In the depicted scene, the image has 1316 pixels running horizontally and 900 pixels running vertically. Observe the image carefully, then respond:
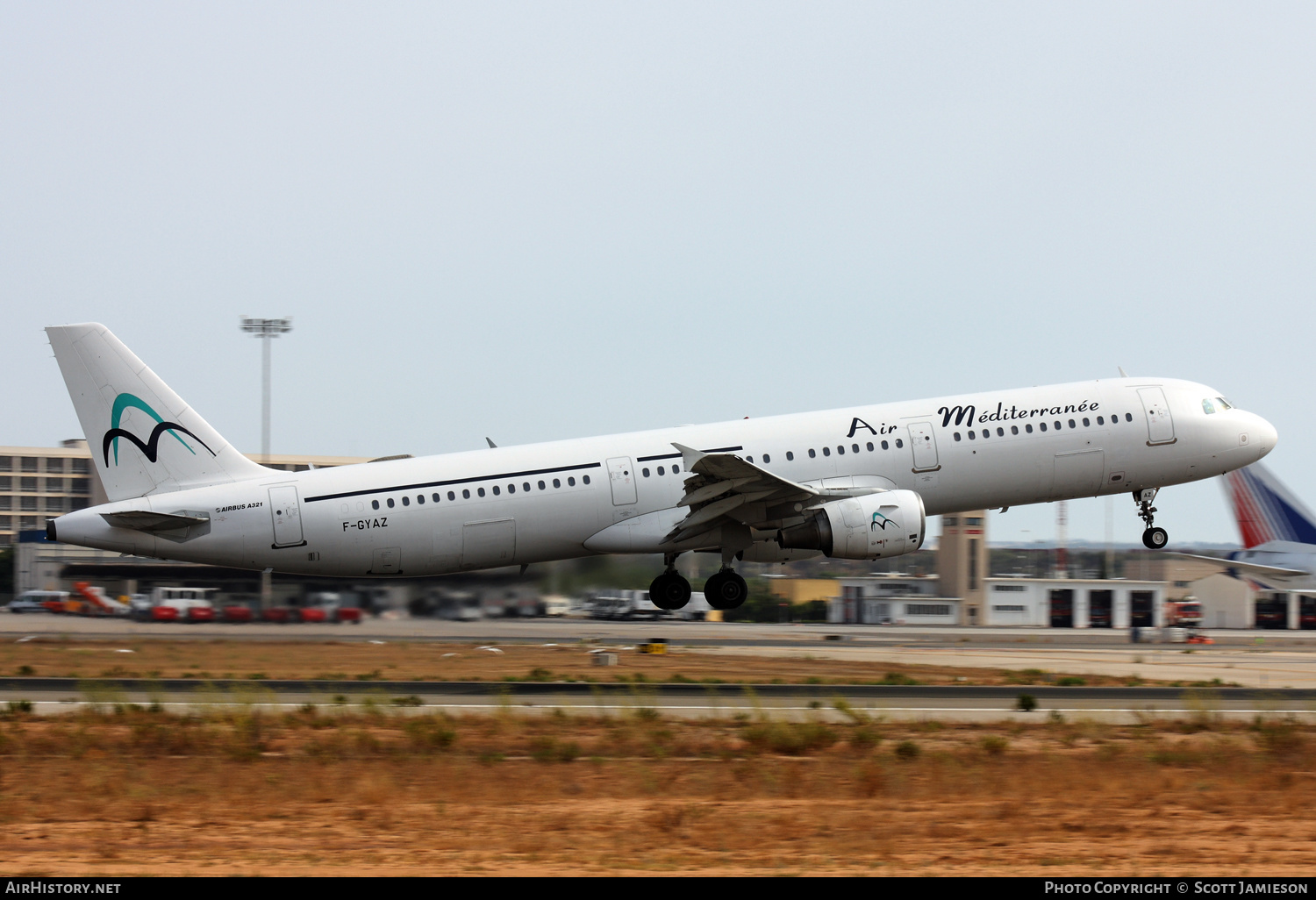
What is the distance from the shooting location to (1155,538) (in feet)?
113

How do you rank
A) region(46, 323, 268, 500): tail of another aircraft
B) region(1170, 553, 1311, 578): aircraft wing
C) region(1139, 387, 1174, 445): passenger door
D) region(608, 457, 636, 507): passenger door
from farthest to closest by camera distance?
region(1170, 553, 1311, 578): aircraft wing → region(1139, 387, 1174, 445): passenger door → region(608, 457, 636, 507): passenger door → region(46, 323, 268, 500): tail of another aircraft

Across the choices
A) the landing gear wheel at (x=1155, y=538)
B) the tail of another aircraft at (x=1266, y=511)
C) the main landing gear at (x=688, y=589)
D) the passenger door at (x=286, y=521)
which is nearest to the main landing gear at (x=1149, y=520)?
the landing gear wheel at (x=1155, y=538)

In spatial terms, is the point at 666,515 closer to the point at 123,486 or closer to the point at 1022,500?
the point at 1022,500

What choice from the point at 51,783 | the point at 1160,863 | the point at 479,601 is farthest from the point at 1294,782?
the point at 479,601

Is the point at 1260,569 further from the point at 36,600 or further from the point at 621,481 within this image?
the point at 36,600

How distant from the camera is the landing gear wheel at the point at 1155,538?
112ft

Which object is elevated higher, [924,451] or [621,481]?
[924,451]

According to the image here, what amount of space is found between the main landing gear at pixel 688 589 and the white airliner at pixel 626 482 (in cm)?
5

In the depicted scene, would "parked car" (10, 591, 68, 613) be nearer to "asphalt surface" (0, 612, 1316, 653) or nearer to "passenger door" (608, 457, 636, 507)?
"asphalt surface" (0, 612, 1316, 653)

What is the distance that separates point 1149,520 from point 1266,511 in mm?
54718

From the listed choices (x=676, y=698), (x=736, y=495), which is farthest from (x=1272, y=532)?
(x=676, y=698)

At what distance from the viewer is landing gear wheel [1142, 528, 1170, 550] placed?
34219 millimetres

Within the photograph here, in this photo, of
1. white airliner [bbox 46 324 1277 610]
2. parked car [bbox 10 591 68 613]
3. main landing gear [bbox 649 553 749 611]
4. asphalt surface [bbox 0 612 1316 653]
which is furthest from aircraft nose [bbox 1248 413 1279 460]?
parked car [bbox 10 591 68 613]

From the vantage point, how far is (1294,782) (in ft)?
54.0
